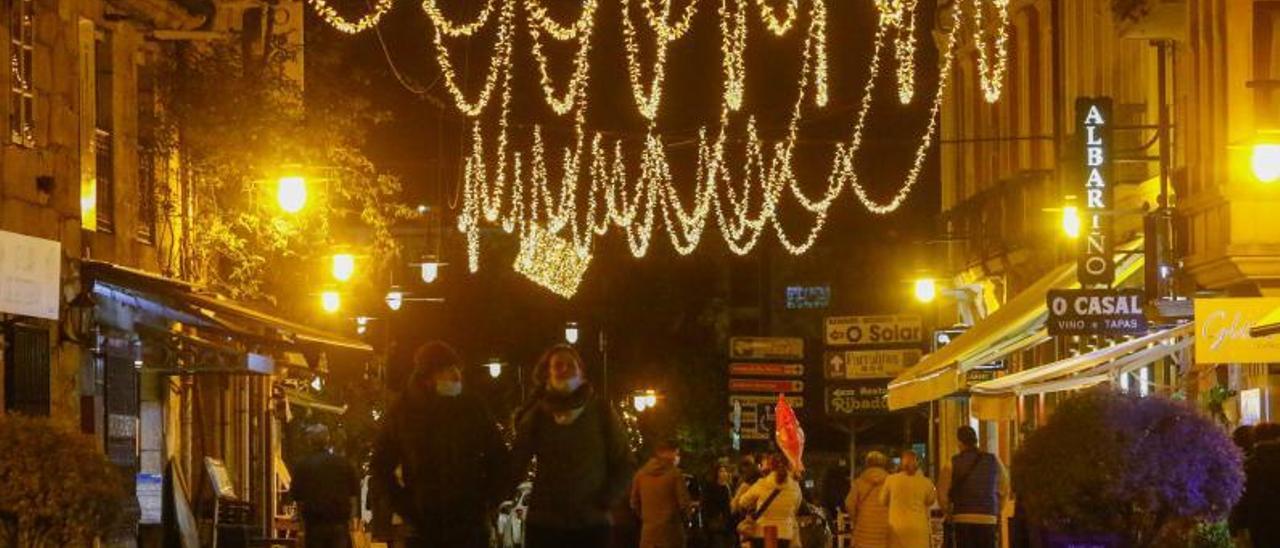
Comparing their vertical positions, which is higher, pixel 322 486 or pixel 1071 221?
pixel 1071 221

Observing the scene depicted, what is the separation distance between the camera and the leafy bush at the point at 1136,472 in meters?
13.9

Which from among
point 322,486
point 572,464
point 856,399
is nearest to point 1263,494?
point 572,464

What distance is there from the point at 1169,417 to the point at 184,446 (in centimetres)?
1471

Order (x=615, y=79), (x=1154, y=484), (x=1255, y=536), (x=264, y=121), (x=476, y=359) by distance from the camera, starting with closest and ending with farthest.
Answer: (x=1154, y=484), (x=1255, y=536), (x=264, y=121), (x=615, y=79), (x=476, y=359)

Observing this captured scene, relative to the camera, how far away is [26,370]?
18875mm

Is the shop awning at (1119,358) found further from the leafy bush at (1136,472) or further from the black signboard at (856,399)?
the black signboard at (856,399)

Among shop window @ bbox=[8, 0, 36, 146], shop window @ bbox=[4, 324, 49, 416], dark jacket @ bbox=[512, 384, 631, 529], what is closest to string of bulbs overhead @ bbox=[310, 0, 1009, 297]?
shop window @ bbox=[8, 0, 36, 146]

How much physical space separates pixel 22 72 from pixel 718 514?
13.5 metres

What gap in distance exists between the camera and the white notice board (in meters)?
17.9

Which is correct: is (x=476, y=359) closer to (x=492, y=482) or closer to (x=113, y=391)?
(x=113, y=391)

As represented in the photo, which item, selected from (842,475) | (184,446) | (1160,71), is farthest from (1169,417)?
(842,475)

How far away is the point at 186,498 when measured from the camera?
20.8 m

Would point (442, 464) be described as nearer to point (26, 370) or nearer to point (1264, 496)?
point (1264, 496)

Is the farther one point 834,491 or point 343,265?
point 834,491
